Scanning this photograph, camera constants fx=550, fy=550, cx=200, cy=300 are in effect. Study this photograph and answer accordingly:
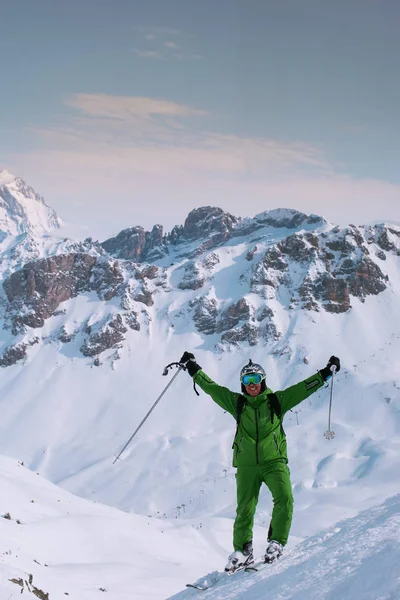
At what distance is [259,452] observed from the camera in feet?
31.6

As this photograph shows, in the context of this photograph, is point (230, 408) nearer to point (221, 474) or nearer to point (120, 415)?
point (221, 474)

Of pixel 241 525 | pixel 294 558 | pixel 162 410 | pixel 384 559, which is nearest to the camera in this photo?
pixel 384 559

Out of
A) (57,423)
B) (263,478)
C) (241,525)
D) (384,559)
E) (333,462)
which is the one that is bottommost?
(384,559)

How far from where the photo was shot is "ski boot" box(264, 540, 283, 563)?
→ 28.8 ft

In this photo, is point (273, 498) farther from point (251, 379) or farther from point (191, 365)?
point (191, 365)

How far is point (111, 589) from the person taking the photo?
2041cm

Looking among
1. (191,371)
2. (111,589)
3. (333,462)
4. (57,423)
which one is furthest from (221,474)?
(191,371)

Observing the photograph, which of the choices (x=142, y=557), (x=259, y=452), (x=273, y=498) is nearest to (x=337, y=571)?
(x=273, y=498)

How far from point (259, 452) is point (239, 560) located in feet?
5.84

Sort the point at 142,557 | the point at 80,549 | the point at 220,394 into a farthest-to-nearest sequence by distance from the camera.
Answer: the point at 142,557
the point at 80,549
the point at 220,394

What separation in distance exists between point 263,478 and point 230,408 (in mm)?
1352

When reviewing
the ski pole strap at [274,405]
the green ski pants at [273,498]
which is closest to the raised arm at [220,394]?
the ski pole strap at [274,405]

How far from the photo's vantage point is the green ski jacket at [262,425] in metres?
9.66

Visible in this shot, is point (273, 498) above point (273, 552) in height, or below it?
above
